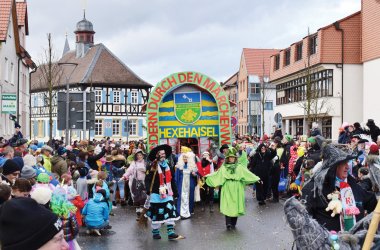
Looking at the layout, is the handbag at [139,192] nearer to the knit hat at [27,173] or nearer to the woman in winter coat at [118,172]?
the woman in winter coat at [118,172]

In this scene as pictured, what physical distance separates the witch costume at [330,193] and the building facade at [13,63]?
17635mm

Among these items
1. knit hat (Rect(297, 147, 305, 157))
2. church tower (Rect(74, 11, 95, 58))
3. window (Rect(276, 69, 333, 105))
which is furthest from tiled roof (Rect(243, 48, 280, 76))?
knit hat (Rect(297, 147, 305, 157))

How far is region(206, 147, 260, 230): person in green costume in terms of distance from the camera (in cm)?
1355

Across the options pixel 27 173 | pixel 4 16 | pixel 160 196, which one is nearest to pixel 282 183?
pixel 160 196

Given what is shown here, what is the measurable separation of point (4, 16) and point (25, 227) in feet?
99.2

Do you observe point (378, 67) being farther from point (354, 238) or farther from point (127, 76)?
point (127, 76)

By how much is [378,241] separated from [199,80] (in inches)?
636

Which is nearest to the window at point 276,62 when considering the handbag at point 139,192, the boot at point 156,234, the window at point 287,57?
the window at point 287,57

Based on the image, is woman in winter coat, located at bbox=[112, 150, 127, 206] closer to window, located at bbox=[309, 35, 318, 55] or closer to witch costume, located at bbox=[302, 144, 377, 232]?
witch costume, located at bbox=[302, 144, 377, 232]

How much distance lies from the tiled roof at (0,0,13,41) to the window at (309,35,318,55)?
20.4m

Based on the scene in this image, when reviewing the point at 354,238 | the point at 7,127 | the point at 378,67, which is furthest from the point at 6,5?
the point at 354,238

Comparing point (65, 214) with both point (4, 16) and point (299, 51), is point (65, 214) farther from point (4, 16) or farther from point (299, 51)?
point (299, 51)

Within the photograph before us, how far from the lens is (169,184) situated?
12609 mm

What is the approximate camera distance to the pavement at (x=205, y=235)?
1174 cm
